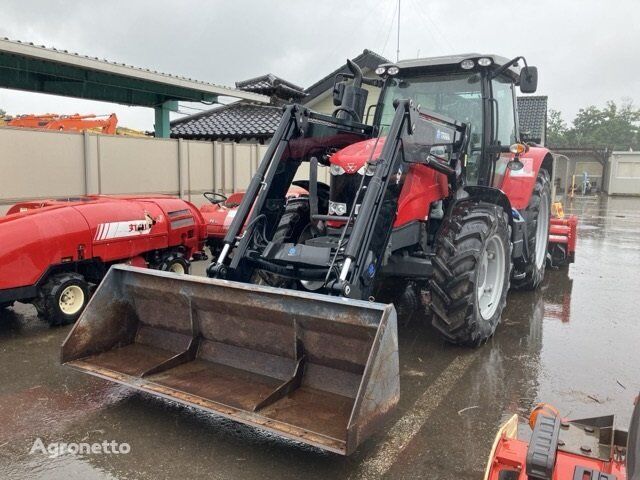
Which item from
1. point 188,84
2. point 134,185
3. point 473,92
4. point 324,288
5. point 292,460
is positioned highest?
point 188,84

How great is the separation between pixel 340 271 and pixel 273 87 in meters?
13.9

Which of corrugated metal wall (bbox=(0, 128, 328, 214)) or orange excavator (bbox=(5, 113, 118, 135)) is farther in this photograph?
orange excavator (bbox=(5, 113, 118, 135))

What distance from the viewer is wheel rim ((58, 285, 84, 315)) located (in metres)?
5.20

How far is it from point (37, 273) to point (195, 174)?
630 centimetres

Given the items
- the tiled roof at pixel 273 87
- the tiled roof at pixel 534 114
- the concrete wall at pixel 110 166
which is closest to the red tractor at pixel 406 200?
the concrete wall at pixel 110 166

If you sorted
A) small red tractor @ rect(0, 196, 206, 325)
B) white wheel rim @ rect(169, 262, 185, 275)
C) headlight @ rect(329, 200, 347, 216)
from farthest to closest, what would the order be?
white wheel rim @ rect(169, 262, 185, 275), small red tractor @ rect(0, 196, 206, 325), headlight @ rect(329, 200, 347, 216)

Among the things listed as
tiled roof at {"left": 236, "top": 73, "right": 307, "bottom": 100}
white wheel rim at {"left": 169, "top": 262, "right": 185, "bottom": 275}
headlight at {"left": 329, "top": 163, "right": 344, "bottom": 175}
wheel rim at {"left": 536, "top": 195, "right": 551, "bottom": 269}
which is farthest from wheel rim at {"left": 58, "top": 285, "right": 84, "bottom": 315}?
tiled roof at {"left": 236, "top": 73, "right": 307, "bottom": 100}

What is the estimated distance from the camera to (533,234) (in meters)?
6.77

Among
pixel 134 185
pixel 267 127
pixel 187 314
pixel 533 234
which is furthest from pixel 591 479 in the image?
pixel 267 127

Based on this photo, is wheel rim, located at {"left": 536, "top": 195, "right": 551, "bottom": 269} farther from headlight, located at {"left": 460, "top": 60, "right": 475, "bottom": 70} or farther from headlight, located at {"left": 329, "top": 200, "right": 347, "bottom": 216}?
headlight, located at {"left": 329, "top": 200, "right": 347, "bottom": 216}

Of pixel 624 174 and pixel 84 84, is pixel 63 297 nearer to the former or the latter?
pixel 84 84

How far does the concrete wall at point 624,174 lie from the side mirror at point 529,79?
3219 cm

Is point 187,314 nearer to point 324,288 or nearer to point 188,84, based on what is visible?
point 324,288

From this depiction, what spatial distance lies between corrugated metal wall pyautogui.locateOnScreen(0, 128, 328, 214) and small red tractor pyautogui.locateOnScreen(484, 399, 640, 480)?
7.42 meters
